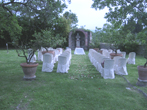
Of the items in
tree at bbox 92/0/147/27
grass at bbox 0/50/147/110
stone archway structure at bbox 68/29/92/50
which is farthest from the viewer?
stone archway structure at bbox 68/29/92/50

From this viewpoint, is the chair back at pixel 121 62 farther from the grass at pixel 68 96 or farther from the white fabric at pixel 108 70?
the grass at pixel 68 96

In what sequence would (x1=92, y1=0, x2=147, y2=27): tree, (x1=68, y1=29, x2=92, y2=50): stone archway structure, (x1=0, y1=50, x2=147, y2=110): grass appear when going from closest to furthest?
(x1=0, y1=50, x2=147, y2=110): grass
(x1=92, y1=0, x2=147, y2=27): tree
(x1=68, y1=29, x2=92, y2=50): stone archway structure

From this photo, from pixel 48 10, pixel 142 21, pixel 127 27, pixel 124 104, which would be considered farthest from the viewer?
pixel 48 10

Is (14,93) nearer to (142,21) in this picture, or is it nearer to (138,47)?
(142,21)

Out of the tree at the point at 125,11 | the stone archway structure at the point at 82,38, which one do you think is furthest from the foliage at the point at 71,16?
the tree at the point at 125,11

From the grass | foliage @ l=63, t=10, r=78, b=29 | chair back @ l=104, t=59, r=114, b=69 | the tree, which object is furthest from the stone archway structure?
the grass

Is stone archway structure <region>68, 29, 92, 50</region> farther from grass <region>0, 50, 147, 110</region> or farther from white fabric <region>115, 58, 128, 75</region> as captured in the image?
grass <region>0, 50, 147, 110</region>

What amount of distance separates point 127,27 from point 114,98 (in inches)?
135

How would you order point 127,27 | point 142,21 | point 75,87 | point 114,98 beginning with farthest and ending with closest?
point 127,27
point 142,21
point 75,87
point 114,98

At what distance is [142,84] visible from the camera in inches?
172

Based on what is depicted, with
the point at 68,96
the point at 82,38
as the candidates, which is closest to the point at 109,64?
the point at 68,96

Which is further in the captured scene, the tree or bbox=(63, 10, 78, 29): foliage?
bbox=(63, 10, 78, 29): foliage

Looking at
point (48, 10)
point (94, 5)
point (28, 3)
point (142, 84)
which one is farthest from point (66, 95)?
point (28, 3)

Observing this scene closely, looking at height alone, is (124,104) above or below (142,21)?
below
